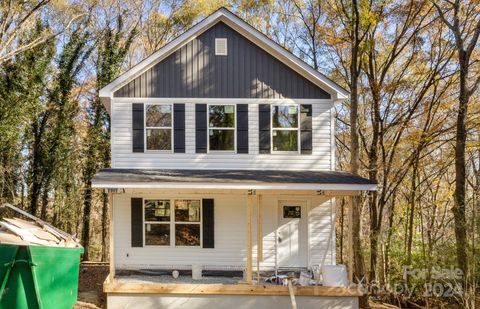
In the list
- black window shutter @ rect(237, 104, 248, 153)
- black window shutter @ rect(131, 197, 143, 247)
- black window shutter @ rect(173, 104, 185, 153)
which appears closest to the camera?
black window shutter @ rect(131, 197, 143, 247)

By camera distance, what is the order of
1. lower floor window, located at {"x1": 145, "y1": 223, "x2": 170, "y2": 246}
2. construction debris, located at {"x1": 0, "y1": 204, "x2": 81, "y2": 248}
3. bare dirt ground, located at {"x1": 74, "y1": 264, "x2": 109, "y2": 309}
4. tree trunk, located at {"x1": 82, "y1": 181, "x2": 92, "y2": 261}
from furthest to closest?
tree trunk, located at {"x1": 82, "y1": 181, "x2": 92, "y2": 261}
lower floor window, located at {"x1": 145, "y1": 223, "x2": 170, "y2": 246}
bare dirt ground, located at {"x1": 74, "y1": 264, "x2": 109, "y2": 309}
construction debris, located at {"x1": 0, "y1": 204, "x2": 81, "y2": 248}

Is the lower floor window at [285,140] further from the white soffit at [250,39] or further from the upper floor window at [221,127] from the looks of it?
the white soffit at [250,39]

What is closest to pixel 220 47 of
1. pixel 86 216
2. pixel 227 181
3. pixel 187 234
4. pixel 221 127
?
pixel 221 127

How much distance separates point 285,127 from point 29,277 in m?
7.39

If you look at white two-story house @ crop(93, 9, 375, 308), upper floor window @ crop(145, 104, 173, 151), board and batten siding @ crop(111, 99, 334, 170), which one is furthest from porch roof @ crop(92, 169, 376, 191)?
upper floor window @ crop(145, 104, 173, 151)

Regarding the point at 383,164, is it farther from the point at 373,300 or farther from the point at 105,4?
the point at 105,4

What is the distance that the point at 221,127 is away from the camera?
38.1 feet

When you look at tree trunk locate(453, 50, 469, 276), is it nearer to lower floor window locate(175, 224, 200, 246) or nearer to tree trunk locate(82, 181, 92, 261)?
lower floor window locate(175, 224, 200, 246)

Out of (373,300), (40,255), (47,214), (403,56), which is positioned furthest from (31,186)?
(403,56)

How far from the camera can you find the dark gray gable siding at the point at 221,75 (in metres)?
11.5

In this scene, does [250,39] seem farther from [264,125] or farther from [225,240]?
[225,240]

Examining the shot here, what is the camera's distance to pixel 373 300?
1234 cm

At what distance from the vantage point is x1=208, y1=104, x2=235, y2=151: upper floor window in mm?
11570

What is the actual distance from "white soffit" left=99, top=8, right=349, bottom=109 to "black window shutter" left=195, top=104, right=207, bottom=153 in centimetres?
179
